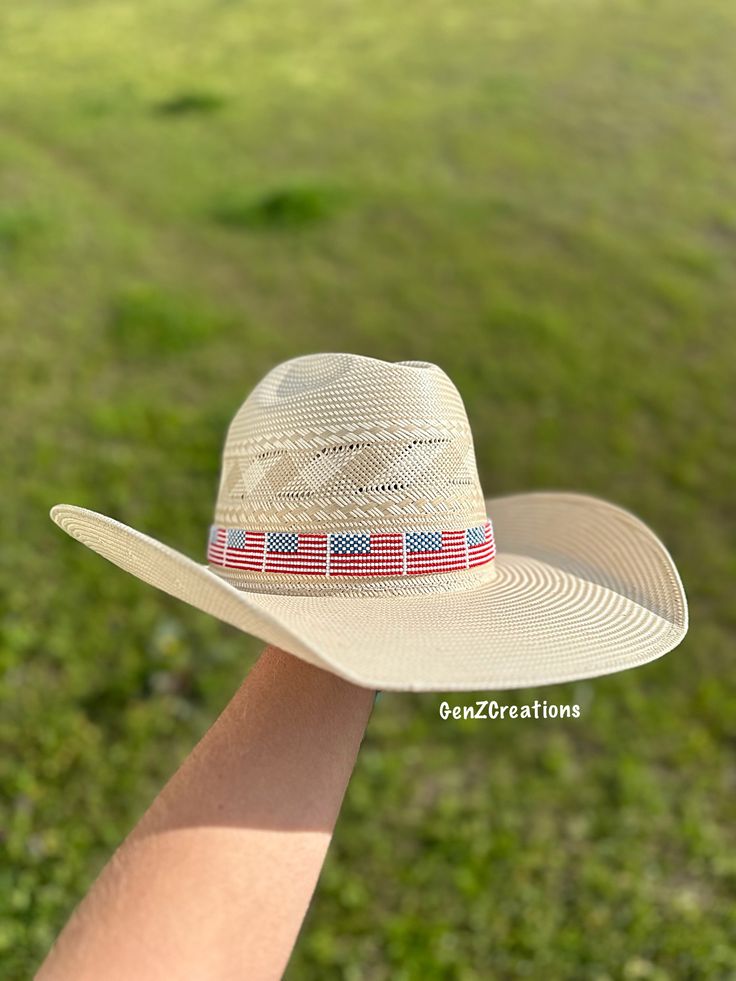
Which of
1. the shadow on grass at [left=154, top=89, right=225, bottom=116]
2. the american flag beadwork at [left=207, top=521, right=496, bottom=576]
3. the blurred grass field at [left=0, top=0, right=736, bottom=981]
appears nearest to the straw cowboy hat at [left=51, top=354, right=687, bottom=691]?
the american flag beadwork at [left=207, top=521, right=496, bottom=576]

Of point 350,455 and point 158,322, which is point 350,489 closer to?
point 350,455

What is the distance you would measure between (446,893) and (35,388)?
3178mm

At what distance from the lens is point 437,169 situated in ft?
21.3

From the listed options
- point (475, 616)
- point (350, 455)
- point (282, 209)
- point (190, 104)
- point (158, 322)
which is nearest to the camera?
point (475, 616)

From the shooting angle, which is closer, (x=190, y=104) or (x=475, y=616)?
(x=475, y=616)

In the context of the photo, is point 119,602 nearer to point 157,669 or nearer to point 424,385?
point 157,669

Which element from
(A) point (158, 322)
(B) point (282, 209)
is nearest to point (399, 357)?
(A) point (158, 322)

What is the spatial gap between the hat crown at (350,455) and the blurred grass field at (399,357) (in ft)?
5.50

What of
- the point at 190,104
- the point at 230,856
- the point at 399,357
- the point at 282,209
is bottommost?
the point at 399,357

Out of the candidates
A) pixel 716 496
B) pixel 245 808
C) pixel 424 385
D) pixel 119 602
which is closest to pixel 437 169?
pixel 716 496

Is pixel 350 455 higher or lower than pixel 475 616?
higher

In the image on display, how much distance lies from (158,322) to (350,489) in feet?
11.9

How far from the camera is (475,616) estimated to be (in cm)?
145

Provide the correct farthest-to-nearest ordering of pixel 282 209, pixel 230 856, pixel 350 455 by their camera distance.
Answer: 1. pixel 282 209
2. pixel 350 455
3. pixel 230 856
